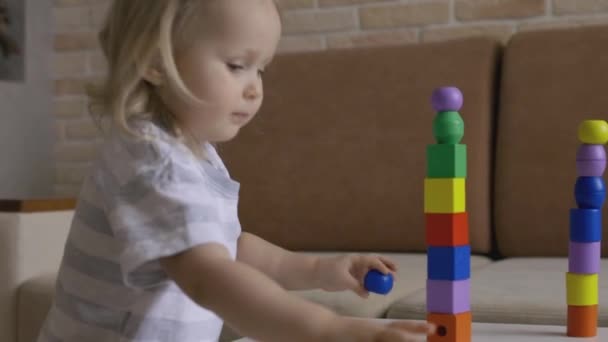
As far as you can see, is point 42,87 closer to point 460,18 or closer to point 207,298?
point 460,18

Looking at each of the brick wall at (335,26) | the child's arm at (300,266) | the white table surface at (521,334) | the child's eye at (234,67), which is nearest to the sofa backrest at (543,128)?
the brick wall at (335,26)

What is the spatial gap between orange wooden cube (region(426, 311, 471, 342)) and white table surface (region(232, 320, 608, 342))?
0.15 metres

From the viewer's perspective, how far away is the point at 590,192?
1078 millimetres

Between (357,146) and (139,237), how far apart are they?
1.34 meters

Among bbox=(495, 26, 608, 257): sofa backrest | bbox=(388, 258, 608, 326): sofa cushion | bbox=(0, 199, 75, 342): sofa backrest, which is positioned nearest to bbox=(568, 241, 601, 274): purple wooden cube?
bbox=(388, 258, 608, 326): sofa cushion

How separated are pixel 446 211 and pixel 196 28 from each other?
1.05 ft

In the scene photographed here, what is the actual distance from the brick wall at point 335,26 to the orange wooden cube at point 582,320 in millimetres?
1290

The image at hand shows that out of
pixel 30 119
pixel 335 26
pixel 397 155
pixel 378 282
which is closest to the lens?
pixel 378 282

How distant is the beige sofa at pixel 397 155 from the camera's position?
1940mm

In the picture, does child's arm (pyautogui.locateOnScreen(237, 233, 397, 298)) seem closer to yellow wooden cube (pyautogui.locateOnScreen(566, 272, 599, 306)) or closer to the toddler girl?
the toddler girl

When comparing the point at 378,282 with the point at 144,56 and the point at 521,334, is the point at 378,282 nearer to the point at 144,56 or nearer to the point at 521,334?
the point at 521,334

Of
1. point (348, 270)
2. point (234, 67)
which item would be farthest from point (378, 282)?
point (234, 67)

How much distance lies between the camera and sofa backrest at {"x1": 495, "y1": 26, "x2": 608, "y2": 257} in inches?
76.7

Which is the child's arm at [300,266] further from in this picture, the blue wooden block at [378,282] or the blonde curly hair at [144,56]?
the blonde curly hair at [144,56]
